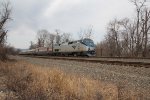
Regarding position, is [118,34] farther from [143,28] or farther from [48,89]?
[48,89]

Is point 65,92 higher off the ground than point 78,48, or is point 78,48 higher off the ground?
point 78,48

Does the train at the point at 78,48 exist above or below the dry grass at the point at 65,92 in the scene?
above

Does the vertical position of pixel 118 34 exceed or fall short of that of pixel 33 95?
it exceeds it

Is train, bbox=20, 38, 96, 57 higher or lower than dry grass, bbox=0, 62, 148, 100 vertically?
higher

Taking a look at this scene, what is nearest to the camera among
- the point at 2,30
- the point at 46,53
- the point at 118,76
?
the point at 118,76

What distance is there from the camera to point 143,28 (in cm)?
5709

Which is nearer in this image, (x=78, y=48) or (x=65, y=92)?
(x=65, y=92)

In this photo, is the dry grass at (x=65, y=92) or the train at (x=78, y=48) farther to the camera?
the train at (x=78, y=48)

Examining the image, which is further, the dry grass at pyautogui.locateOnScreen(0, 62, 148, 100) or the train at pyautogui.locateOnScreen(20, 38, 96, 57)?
the train at pyautogui.locateOnScreen(20, 38, 96, 57)

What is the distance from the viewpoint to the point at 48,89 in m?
10.8

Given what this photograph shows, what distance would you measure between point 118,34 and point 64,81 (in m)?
71.7

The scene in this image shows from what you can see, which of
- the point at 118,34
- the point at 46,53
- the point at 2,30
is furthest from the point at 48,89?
the point at 118,34

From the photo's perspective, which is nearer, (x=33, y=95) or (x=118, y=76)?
(x=33, y=95)

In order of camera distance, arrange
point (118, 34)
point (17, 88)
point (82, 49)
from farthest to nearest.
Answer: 1. point (118, 34)
2. point (82, 49)
3. point (17, 88)
